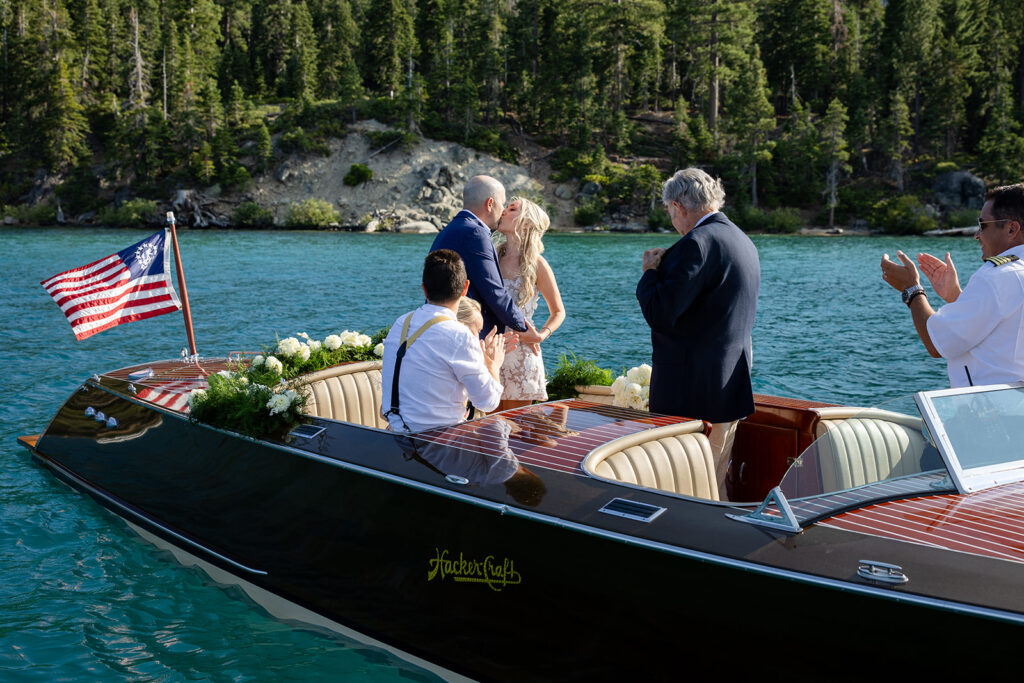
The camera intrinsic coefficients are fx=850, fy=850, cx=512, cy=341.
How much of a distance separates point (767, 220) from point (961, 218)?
11.8 metres

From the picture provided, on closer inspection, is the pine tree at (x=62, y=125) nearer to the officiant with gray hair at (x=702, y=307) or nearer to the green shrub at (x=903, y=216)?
the green shrub at (x=903, y=216)

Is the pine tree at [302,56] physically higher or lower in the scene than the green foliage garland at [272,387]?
higher

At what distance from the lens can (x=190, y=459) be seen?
5223 millimetres

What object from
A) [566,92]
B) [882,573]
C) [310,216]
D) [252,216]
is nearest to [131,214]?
[252,216]

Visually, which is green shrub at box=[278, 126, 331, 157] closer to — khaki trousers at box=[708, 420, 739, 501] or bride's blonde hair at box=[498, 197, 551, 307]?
bride's blonde hair at box=[498, 197, 551, 307]

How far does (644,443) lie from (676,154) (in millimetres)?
65908

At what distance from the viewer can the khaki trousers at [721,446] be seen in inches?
160

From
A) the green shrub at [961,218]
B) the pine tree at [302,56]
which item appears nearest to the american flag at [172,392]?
the green shrub at [961,218]

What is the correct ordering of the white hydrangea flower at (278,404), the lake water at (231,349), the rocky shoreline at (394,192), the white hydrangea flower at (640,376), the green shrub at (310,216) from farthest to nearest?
the rocky shoreline at (394,192), the green shrub at (310,216), the white hydrangea flower at (640,376), the lake water at (231,349), the white hydrangea flower at (278,404)

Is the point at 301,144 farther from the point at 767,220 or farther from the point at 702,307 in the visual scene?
the point at 702,307

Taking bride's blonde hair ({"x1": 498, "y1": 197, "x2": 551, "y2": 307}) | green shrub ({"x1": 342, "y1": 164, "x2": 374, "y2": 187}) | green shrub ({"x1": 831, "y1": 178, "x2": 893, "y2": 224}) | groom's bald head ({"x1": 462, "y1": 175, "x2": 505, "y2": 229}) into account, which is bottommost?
bride's blonde hair ({"x1": 498, "y1": 197, "x2": 551, "y2": 307})

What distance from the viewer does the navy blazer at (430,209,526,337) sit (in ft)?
15.4

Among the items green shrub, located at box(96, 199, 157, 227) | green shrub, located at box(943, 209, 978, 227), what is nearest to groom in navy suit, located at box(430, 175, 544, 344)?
green shrub, located at box(943, 209, 978, 227)

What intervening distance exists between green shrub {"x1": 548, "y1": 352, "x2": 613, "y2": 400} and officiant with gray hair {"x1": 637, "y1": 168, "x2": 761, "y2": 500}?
1.43 meters
